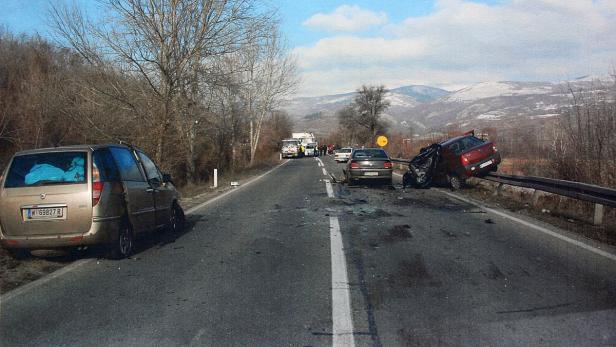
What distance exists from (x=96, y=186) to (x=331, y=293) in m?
3.57

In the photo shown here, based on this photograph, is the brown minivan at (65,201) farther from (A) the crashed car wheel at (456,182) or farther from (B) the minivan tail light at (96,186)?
(A) the crashed car wheel at (456,182)

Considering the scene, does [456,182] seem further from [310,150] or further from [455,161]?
[310,150]

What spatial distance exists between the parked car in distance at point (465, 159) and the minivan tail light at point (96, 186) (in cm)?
1323

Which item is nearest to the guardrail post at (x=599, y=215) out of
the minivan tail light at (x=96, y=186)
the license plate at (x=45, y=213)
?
the minivan tail light at (x=96, y=186)

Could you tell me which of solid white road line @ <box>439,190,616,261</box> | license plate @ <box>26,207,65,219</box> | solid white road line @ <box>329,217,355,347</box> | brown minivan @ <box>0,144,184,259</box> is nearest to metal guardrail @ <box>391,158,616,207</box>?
solid white road line @ <box>439,190,616,261</box>

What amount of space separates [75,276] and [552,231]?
784 centimetres

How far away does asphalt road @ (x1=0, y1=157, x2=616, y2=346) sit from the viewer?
14.0 feet

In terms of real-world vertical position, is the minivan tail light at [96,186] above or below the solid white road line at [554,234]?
above

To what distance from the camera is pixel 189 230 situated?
9.99 metres

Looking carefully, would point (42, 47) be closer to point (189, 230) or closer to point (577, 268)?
point (189, 230)

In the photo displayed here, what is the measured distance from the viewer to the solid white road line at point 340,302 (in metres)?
4.18

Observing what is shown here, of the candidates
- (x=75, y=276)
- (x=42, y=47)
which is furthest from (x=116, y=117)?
(x=42, y=47)

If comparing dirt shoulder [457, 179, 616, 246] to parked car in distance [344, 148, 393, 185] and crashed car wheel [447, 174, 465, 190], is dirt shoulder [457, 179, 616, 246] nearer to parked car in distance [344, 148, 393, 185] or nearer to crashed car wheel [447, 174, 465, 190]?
crashed car wheel [447, 174, 465, 190]

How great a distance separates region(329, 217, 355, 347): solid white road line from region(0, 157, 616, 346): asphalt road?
0.02m
